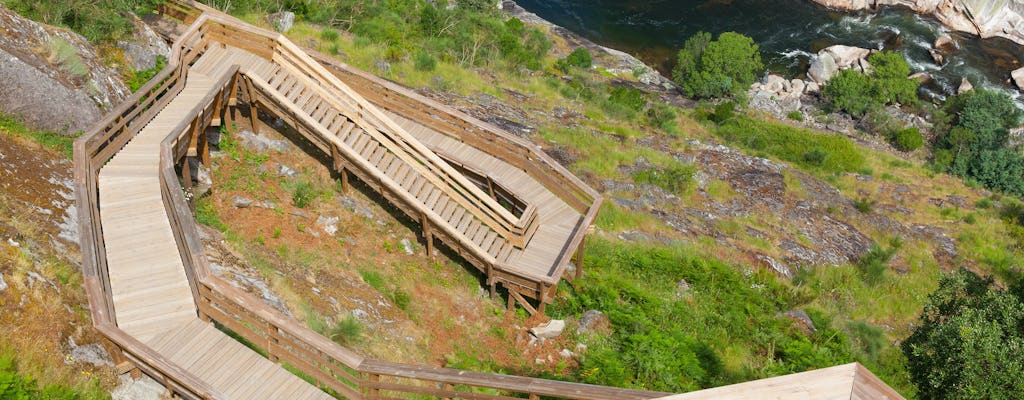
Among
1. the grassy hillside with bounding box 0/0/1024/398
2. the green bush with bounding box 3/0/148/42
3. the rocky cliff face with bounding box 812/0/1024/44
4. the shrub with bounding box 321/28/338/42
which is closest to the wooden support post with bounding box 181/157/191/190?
Result: the grassy hillside with bounding box 0/0/1024/398

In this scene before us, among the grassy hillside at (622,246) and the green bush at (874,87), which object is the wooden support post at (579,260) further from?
the green bush at (874,87)

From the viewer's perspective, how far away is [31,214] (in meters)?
13.6

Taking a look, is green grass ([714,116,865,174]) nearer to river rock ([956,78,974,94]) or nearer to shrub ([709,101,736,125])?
shrub ([709,101,736,125])

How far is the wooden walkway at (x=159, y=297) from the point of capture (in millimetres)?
12031

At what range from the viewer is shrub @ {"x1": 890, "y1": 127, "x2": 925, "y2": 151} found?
45.2m

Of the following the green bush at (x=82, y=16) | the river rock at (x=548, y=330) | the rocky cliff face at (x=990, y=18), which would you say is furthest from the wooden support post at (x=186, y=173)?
the rocky cliff face at (x=990, y=18)

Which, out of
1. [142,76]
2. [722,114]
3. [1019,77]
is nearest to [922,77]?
[1019,77]

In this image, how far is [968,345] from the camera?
1570 cm

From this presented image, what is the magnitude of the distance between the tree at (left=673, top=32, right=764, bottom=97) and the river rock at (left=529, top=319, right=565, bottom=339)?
34336 millimetres

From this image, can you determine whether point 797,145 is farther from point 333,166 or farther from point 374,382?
point 374,382

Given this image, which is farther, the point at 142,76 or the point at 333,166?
the point at 142,76

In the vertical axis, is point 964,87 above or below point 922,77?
above

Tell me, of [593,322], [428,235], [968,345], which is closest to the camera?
[968,345]

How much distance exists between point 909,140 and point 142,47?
4176 centimetres
